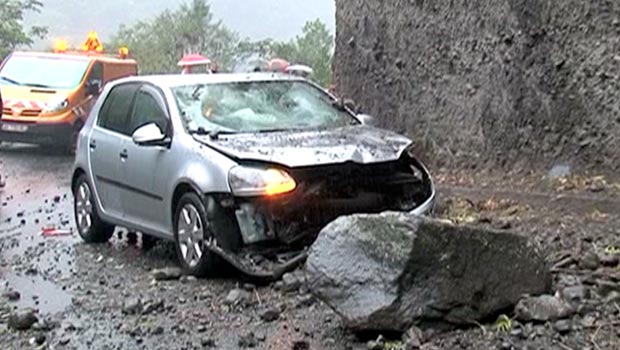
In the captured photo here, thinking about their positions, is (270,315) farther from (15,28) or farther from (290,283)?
(15,28)

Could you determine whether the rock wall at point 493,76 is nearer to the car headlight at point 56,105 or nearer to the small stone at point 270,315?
the small stone at point 270,315

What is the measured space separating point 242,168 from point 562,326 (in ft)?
10.0

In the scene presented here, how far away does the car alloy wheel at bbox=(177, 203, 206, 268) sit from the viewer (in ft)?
28.3

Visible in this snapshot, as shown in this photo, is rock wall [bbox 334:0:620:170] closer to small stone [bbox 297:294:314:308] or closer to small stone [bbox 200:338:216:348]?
small stone [bbox 297:294:314:308]

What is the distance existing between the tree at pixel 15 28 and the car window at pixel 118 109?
26005 millimetres

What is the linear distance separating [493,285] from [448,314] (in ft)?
1.10

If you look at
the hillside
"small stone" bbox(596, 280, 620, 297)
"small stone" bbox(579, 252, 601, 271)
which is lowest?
the hillside

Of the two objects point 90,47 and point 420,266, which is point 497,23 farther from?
point 90,47

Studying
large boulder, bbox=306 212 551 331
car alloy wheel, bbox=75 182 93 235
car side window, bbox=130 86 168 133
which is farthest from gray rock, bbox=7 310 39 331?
car alloy wheel, bbox=75 182 93 235

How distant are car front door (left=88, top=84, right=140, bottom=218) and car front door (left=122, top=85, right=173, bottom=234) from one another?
16 cm

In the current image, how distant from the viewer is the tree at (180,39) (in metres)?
35.2

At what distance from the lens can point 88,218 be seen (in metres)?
11.3

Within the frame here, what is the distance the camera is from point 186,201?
29.0 ft

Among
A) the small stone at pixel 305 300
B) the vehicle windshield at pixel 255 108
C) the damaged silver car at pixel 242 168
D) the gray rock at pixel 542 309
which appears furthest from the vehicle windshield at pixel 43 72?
the gray rock at pixel 542 309
